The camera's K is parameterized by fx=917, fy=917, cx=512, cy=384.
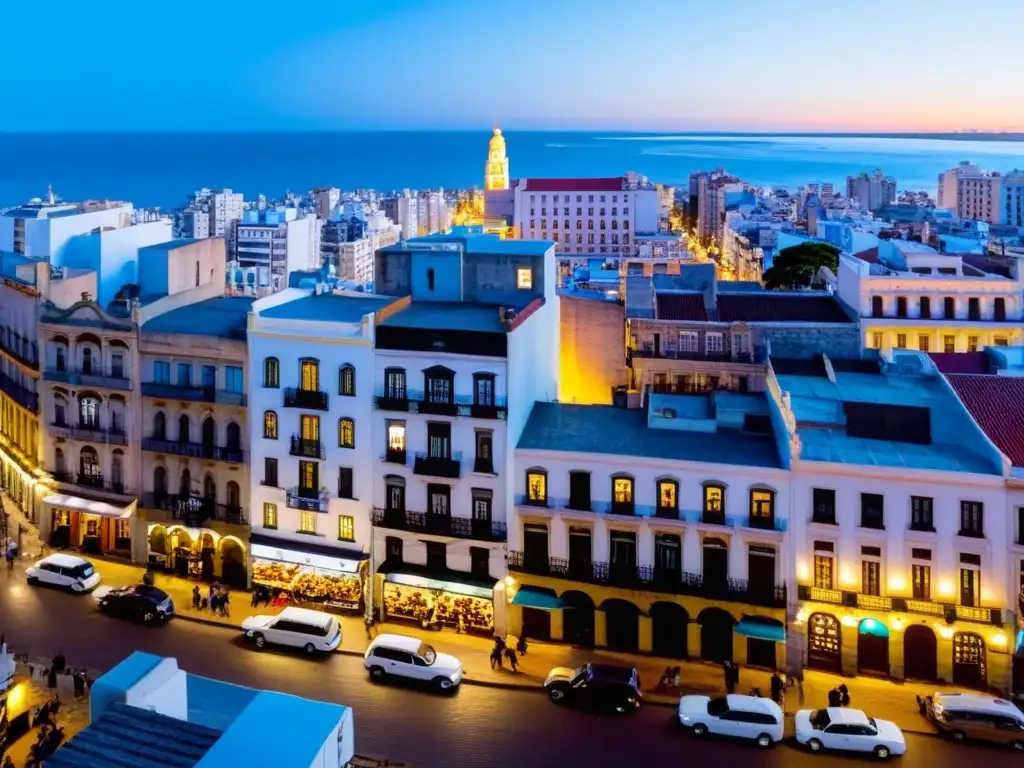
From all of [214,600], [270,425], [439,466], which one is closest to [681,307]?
[439,466]

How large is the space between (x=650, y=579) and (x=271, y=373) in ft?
56.1

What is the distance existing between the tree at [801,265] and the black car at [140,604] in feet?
170

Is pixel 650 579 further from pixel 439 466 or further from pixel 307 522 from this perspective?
pixel 307 522

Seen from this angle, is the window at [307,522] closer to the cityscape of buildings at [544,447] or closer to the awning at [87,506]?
the cityscape of buildings at [544,447]

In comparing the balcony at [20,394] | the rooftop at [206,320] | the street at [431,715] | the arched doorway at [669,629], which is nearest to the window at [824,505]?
the arched doorway at [669,629]

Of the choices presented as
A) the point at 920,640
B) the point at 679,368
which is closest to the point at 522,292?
the point at 679,368

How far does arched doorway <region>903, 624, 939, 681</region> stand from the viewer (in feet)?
100

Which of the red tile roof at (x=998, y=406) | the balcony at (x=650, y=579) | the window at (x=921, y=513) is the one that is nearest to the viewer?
the window at (x=921, y=513)

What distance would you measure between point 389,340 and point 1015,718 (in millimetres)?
24255

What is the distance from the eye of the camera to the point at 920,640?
3069cm

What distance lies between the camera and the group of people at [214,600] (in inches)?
1409

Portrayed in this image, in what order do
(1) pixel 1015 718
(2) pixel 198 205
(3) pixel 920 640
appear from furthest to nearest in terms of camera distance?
(2) pixel 198 205, (3) pixel 920 640, (1) pixel 1015 718

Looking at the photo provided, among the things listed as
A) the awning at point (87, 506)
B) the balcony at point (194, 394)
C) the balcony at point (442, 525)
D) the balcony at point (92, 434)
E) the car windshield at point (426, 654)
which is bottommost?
the car windshield at point (426, 654)

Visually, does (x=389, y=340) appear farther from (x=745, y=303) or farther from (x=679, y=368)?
(x=745, y=303)
